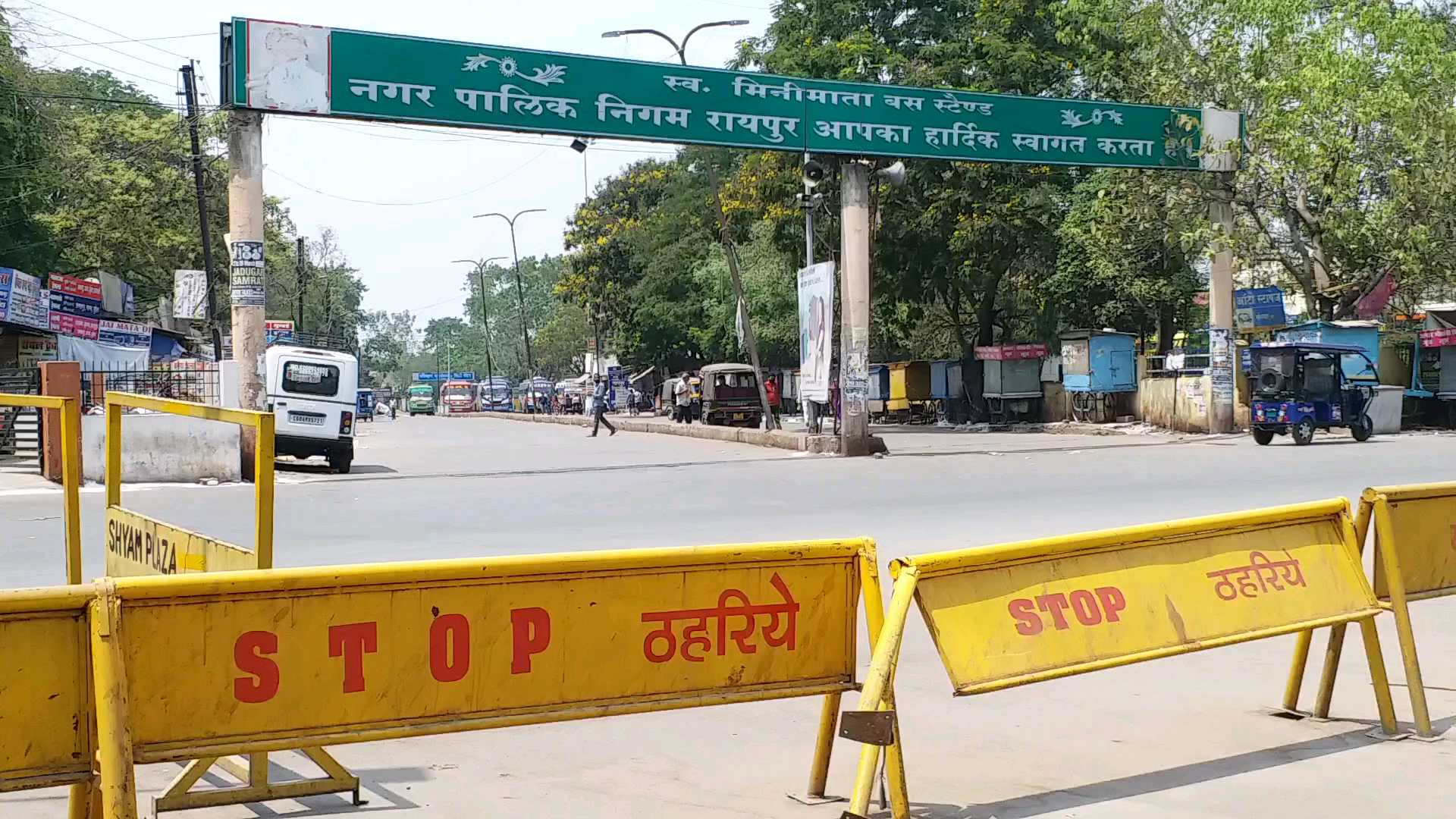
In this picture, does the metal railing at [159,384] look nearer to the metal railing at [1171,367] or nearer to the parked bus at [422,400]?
the metal railing at [1171,367]

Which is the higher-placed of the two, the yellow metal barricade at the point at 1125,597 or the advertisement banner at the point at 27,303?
the advertisement banner at the point at 27,303

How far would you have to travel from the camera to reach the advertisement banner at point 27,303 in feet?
97.7

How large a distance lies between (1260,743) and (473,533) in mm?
9063

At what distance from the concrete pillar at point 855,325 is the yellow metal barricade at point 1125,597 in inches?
788

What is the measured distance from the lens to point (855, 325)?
25.9 meters

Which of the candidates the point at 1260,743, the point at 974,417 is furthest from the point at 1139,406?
the point at 1260,743

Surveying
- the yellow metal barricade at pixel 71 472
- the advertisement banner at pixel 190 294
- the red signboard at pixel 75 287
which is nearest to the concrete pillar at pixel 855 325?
the red signboard at pixel 75 287

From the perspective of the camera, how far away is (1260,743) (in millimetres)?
5641

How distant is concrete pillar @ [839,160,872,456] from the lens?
84.8 feet

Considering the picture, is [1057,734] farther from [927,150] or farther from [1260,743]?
[927,150]

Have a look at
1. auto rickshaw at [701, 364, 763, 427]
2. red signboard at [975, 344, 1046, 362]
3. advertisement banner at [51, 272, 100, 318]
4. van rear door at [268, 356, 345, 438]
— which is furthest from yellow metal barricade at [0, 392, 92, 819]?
auto rickshaw at [701, 364, 763, 427]

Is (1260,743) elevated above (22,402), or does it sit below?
below

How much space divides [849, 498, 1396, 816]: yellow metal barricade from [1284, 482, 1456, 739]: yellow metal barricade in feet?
0.41

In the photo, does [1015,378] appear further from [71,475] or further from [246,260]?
[71,475]
